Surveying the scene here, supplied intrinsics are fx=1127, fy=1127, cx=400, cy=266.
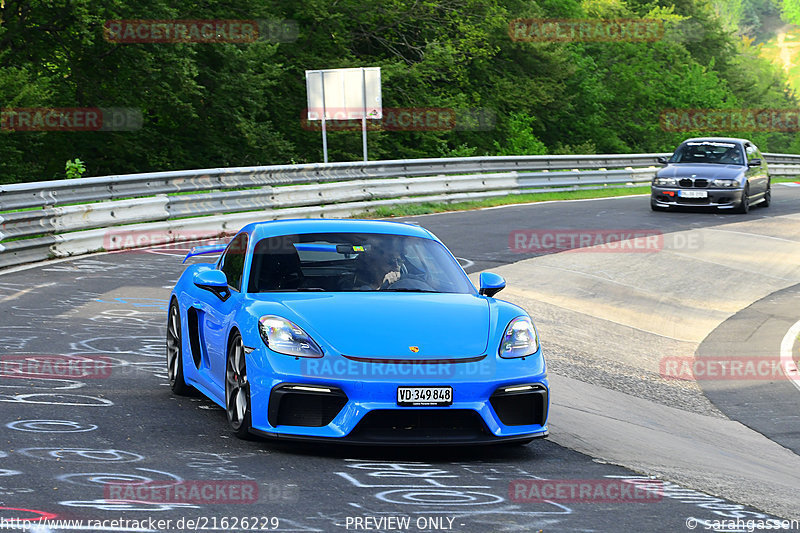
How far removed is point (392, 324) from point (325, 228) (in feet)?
4.68

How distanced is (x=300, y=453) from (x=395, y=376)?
0.75 metres

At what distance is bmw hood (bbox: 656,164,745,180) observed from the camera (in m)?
25.0

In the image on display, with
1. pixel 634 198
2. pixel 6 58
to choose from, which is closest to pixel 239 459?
pixel 634 198

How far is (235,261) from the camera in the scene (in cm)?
792

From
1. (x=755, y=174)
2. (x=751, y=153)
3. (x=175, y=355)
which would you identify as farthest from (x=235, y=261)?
(x=751, y=153)

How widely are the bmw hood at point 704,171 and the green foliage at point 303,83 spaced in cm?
1414

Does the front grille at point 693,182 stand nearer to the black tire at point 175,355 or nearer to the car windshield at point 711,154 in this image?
the car windshield at point 711,154

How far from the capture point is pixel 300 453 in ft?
21.3

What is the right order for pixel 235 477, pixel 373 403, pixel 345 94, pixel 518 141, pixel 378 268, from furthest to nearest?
pixel 518 141 → pixel 345 94 → pixel 378 268 → pixel 373 403 → pixel 235 477

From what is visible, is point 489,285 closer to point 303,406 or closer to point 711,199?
point 303,406

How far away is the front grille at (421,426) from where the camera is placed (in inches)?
248

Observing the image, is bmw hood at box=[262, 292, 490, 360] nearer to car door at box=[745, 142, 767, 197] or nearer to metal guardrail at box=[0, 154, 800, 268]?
metal guardrail at box=[0, 154, 800, 268]

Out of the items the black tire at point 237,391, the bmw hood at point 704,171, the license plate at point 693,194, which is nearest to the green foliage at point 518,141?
the bmw hood at point 704,171

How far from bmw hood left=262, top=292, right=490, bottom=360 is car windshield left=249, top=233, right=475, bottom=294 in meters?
0.27
